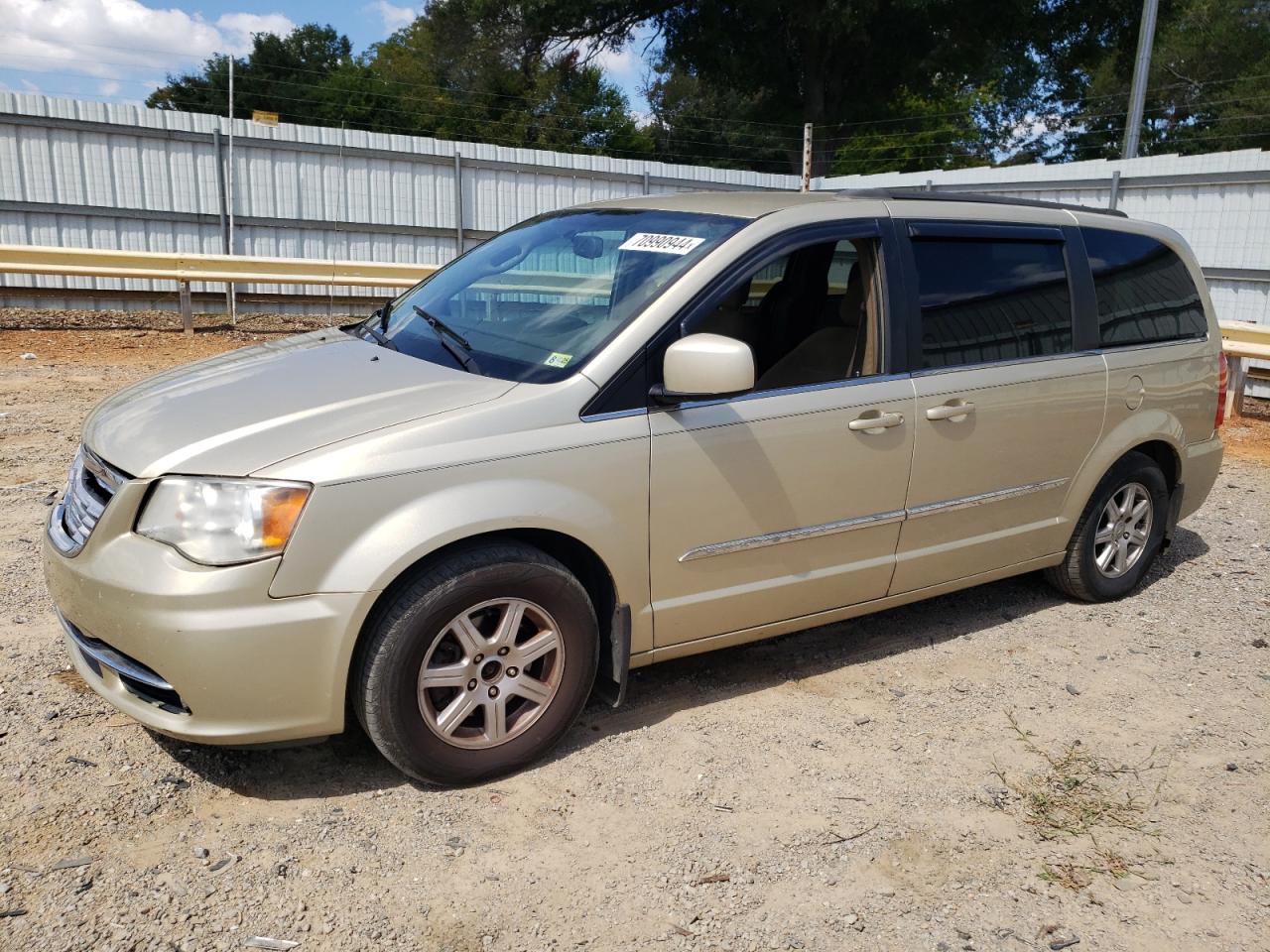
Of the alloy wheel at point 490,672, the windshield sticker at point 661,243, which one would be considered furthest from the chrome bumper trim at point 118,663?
the windshield sticker at point 661,243

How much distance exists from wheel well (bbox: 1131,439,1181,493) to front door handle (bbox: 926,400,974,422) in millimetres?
1346

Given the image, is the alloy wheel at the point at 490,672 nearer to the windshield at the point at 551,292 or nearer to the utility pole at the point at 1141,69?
the windshield at the point at 551,292

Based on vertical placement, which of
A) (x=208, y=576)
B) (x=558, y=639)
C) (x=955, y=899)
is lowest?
(x=955, y=899)

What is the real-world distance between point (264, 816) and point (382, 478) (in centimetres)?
108

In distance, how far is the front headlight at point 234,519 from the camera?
288 centimetres

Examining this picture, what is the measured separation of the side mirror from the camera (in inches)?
129

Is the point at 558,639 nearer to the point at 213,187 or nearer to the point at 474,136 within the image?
the point at 213,187

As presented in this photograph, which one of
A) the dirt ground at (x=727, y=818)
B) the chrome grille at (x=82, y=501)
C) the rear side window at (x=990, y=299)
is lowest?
the dirt ground at (x=727, y=818)

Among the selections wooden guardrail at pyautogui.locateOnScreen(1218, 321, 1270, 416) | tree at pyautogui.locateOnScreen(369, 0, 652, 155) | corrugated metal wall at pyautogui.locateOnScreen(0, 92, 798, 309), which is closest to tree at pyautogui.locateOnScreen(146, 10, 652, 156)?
tree at pyautogui.locateOnScreen(369, 0, 652, 155)

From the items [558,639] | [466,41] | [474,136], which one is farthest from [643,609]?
[466,41]

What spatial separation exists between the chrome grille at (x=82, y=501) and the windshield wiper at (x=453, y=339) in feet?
3.62

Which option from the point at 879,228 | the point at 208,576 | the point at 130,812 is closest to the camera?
the point at 208,576

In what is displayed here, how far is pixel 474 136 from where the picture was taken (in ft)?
103

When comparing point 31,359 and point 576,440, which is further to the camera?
point 31,359
